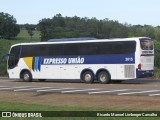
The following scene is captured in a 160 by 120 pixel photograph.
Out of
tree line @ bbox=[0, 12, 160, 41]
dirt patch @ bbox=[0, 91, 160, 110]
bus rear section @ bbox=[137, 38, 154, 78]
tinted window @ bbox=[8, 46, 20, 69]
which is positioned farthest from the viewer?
tree line @ bbox=[0, 12, 160, 41]

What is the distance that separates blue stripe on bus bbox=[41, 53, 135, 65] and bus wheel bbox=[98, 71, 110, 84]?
2.48ft

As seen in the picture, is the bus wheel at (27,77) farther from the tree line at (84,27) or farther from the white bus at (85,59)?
the tree line at (84,27)

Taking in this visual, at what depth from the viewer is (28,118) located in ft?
39.4

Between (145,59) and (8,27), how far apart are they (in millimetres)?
89238

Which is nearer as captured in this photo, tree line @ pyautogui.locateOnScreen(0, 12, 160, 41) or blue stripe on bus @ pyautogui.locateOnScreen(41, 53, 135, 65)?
blue stripe on bus @ pyautogui.locateOnScreen(41, 53, 135, 65)

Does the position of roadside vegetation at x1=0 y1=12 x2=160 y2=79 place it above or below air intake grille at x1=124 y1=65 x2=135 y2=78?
above

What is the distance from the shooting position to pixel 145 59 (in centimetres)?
2975

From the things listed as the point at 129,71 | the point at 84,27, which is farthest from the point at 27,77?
the point at 84,27

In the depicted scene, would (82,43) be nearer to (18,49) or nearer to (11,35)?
(18,49)

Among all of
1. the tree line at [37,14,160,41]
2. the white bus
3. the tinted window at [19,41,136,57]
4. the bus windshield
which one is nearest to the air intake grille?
the white bus

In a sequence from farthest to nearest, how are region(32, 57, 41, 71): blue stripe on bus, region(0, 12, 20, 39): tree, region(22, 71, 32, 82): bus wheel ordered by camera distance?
region(0, 12, 20, 39): tree, region(22, 71, 32, 82): bus wheel, region(32, 57, 41, 71): blue stripe on bus

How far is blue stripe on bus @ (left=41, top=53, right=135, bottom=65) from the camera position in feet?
97.1

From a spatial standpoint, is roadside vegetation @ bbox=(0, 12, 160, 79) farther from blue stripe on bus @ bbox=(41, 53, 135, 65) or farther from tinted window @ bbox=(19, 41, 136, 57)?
blue stripe on bus @ bbox=(41, 53, 135, 65)

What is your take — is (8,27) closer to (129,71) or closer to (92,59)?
(92,59)
